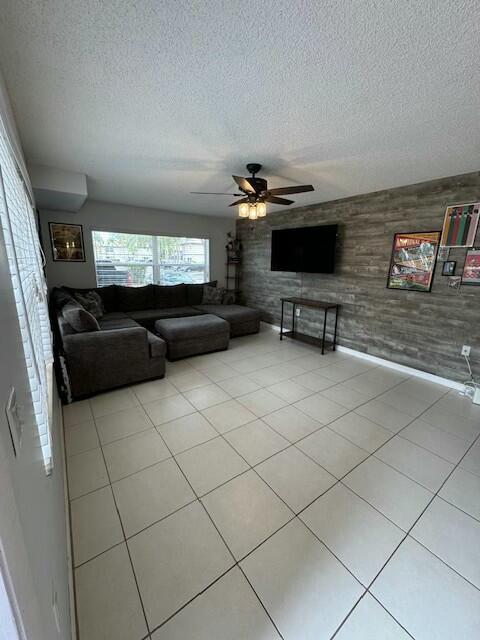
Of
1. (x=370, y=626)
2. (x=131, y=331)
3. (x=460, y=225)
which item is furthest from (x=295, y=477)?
(x=460, y=225)

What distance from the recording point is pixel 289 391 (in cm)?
284

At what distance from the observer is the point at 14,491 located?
493 mm

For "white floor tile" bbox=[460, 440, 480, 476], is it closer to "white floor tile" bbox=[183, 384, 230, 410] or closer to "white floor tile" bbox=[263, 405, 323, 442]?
"white floor tile" bbox=[263, 405, 323, 442]

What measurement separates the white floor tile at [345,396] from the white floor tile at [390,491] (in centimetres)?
78

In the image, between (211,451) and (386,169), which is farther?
(386,169)

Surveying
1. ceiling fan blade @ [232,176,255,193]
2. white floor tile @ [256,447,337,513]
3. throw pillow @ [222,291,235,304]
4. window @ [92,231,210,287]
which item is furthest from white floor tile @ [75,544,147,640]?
throw pillow @ [222,291,235,304]

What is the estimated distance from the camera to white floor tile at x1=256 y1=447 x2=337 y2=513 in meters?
1.60

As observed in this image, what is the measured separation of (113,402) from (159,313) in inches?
82.8

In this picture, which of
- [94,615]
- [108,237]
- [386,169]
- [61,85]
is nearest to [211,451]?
[94,615]

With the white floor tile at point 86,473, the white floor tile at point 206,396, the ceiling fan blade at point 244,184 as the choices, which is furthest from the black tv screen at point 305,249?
the white floor tile at point 86,473

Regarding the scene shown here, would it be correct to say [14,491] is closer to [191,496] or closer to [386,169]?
[191,496]

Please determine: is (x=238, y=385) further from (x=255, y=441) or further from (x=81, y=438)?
(x=81, y=438)

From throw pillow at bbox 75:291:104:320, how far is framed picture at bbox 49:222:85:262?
0.65m

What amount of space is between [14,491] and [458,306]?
12.1 feet
